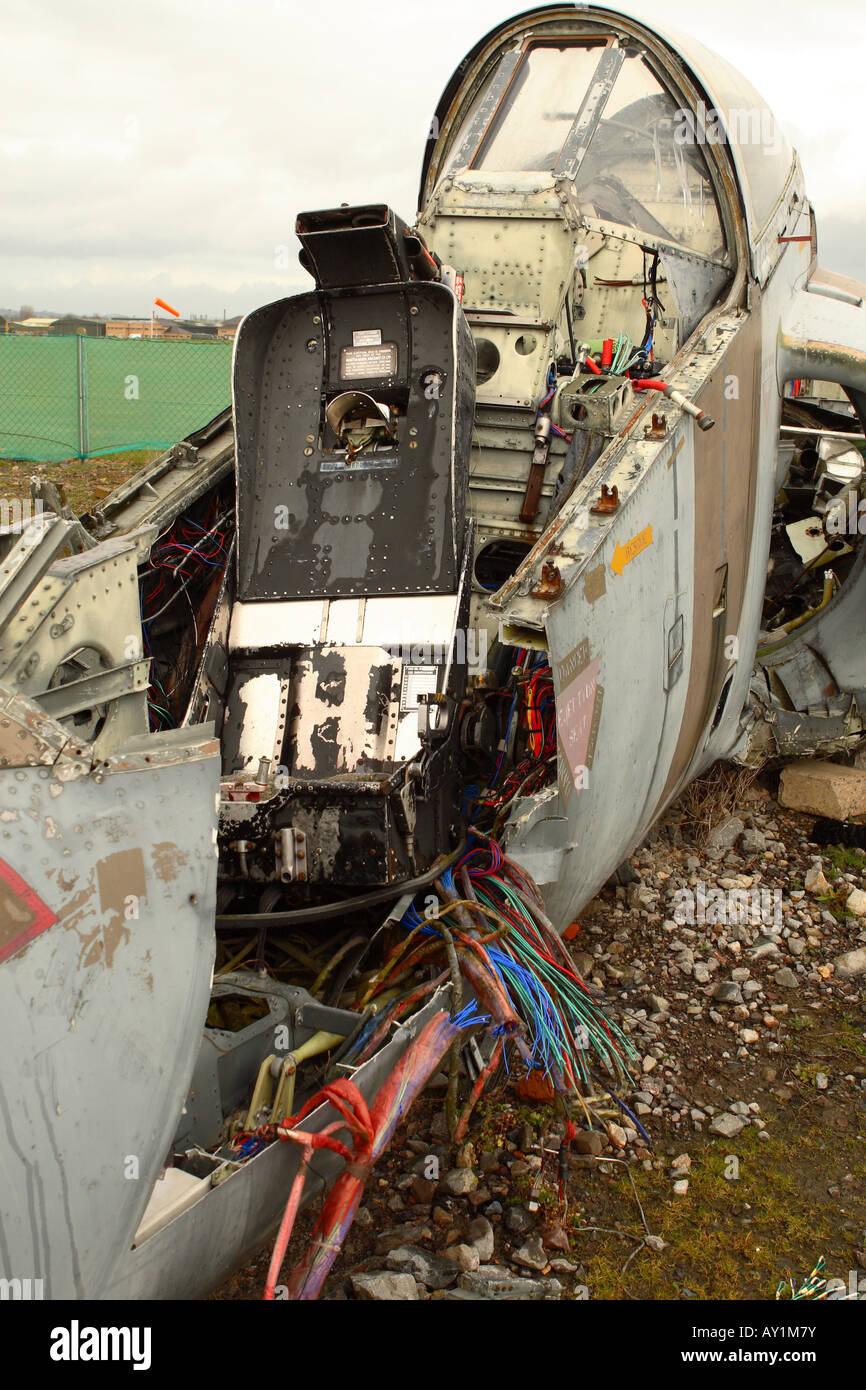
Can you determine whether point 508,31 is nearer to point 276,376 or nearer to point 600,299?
point 600,299

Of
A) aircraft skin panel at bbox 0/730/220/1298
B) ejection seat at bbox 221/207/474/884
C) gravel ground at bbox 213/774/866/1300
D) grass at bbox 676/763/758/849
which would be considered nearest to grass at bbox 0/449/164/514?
ejection seat at bbox 221/207/474/884

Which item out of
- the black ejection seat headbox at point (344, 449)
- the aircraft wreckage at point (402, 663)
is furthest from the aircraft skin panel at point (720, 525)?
the black ejection seat headbox at point (344, 449)

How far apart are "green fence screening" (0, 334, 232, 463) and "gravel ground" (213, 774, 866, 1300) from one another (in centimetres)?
1236

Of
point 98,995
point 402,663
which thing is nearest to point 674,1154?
point 402,663

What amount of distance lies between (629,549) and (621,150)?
2.83m

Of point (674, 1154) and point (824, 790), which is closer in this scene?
point (674, 1154)

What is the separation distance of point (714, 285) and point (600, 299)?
0.61m

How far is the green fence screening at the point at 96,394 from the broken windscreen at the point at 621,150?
1091 centimetres

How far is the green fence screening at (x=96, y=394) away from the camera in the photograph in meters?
15.0

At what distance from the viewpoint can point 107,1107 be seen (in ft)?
7.49

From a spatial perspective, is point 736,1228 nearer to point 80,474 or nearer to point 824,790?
point 824,790

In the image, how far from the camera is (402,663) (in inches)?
170

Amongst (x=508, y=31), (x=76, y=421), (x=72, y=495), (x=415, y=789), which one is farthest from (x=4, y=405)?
(x=415, y=789)

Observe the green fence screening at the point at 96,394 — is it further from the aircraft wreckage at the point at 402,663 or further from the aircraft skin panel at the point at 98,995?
the aircraft skin panel at the point at 98,995
